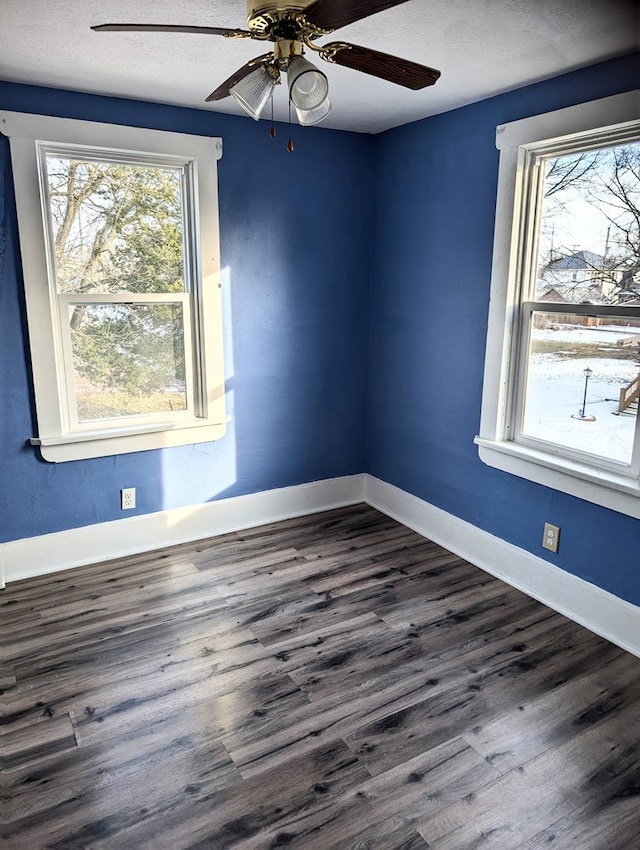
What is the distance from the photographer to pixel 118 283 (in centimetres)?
315

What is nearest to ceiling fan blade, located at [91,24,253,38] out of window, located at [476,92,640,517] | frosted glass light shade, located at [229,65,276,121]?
frosted glass light shade, located at [229,65,276,121]

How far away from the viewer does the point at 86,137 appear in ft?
9.48

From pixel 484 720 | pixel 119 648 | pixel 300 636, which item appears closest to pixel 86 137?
pixel 119 648

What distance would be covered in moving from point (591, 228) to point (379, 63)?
4.55 ft

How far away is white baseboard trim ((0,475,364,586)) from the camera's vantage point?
3117 mm

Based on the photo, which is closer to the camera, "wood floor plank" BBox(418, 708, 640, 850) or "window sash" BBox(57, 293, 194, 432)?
"wood floor plank" BBox(418, 708, 640, 850)

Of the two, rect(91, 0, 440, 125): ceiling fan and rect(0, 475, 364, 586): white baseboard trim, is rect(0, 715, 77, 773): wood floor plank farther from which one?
rect(91, 0, 440, 125): ceiling fan

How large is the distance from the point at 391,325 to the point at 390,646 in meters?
2.02

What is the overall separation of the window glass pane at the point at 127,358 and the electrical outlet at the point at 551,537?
82.2 inches

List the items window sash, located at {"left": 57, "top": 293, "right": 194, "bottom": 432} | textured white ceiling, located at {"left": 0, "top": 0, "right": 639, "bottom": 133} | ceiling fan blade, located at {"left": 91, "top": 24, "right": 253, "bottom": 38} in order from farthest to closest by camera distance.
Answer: window sash, located at {"left": 57, "top": 293, "right": 194, "bottom": 432} < textured white ceiling, located at {"left": 0, "top": 0, "right": 639, "bottom": 133} < ceiling fan blade, located at {"left": 91, "top": 24, "right": 253, "bottom": 38}

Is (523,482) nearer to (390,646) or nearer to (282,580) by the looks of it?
(390,646)

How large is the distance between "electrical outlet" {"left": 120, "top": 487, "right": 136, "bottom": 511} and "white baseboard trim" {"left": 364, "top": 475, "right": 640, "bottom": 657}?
1623 millimetres

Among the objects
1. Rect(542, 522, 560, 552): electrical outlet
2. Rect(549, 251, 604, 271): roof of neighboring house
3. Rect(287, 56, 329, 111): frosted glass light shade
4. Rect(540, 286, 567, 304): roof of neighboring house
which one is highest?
Rect(287, 56, 329, 111): frosted glass light shade

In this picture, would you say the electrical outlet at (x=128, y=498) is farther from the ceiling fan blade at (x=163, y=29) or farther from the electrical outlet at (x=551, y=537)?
the ceiling fan blade at (x=163, y=29)
